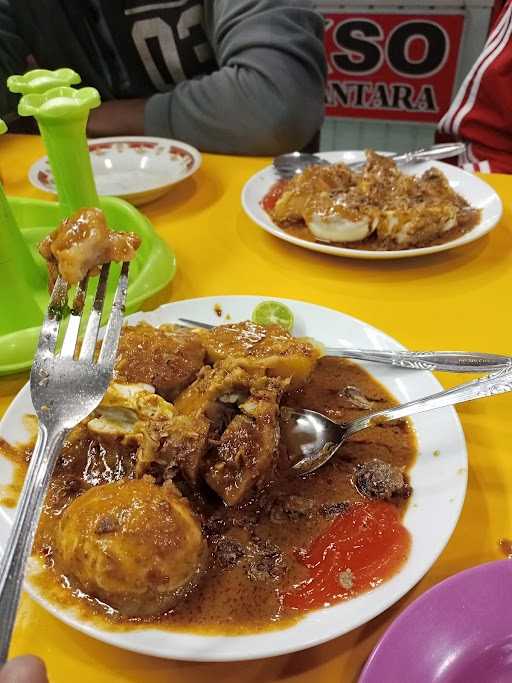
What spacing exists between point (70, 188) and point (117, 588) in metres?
1.42

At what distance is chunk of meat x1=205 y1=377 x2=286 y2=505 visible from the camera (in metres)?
1.14

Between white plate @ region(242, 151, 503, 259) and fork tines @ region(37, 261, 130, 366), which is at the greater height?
fork tines @ region(37, 261, 130, 366)

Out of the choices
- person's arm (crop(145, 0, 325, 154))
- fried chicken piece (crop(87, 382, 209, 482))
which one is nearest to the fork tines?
fried chicken piece (crop(87, 382, 209, 482))

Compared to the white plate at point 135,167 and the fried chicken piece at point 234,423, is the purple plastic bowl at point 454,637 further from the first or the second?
the white plate at point 135,167

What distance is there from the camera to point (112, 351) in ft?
4.10

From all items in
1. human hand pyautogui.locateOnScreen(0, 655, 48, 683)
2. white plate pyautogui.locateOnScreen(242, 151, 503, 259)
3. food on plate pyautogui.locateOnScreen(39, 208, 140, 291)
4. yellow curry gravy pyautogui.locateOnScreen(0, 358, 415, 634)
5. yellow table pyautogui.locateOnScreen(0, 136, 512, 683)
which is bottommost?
yellow table pyautogui.locateOnScreen(0, 136, 512, 683)

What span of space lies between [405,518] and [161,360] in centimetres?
68

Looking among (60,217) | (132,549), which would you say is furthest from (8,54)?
(132,549)

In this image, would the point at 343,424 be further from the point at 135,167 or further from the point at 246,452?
the point at 135,167

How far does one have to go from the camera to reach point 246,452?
1.16 meters

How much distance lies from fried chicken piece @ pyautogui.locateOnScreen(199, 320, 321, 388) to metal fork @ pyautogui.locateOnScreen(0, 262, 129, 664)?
28 centimetres

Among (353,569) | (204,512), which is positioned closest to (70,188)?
(204,512)

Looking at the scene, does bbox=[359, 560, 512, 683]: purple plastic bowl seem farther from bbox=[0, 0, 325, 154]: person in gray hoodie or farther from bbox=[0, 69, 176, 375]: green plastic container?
bbox=[0, 0, 325, 154]: person in gray hoodie

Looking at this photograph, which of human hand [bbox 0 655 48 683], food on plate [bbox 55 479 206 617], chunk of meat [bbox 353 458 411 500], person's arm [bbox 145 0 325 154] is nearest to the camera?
human hand [bbox 0 655 48 683]
